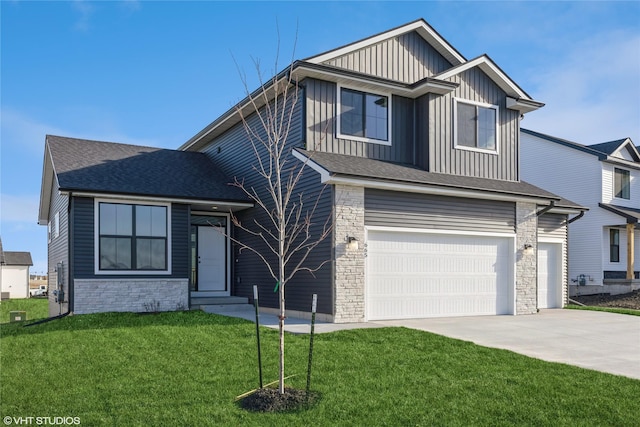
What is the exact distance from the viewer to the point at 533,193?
1545 cm

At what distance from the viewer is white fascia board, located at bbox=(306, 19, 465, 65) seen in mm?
13686

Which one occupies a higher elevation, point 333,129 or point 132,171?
point 333,129

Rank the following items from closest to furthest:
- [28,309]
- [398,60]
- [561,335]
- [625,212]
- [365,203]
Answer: [561,335]
[365,203]
[398,60]
[28,309]
[625,212]

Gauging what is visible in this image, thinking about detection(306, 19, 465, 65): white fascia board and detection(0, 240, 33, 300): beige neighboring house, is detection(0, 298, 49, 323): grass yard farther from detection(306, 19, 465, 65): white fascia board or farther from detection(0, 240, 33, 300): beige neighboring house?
detection(0, 240, 33, 300): beige neighboring house

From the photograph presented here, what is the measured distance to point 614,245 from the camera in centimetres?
2605

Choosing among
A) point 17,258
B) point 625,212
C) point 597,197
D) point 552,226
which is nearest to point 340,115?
point 552,226

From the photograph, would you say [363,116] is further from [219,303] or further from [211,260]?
[219,303]

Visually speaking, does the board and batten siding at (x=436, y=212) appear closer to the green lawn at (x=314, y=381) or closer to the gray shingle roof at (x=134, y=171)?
the green lawn at (x=314, y=381)

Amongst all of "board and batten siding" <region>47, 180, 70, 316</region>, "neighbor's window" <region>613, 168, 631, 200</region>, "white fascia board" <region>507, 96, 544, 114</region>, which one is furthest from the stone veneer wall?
"neighbor's window" <region>613, 168, 631, 200</region>

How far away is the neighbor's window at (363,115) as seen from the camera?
13961mm

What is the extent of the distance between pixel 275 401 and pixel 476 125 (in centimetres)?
1153

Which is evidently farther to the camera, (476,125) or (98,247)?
(476,125)

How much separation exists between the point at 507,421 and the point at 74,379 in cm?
518

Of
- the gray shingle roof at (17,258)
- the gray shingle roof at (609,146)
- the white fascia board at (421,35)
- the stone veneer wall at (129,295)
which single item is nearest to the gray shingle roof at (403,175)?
the white fascia board at (421,35)
